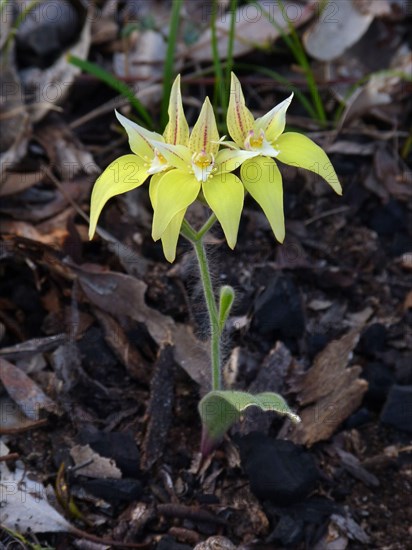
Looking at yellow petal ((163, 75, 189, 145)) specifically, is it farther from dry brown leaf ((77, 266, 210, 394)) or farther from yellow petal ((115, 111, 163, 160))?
dry brown leaf ((77, 266, 210, 394))

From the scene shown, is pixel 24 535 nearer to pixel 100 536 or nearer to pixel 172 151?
pixel 100 536

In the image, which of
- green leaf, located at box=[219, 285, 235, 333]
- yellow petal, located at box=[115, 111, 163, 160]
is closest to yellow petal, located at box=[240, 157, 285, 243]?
yellow petal, located at box=[115, 111, 163, 160]

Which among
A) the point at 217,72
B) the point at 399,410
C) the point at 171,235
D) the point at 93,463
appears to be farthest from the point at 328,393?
the point at 217,72

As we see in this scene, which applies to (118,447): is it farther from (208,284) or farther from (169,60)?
(169,60)

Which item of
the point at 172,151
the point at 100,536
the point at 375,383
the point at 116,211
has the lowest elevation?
the point at 100,536

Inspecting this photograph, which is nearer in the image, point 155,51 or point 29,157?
point 29,157

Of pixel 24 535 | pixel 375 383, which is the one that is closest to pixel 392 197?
pixel 375 383
